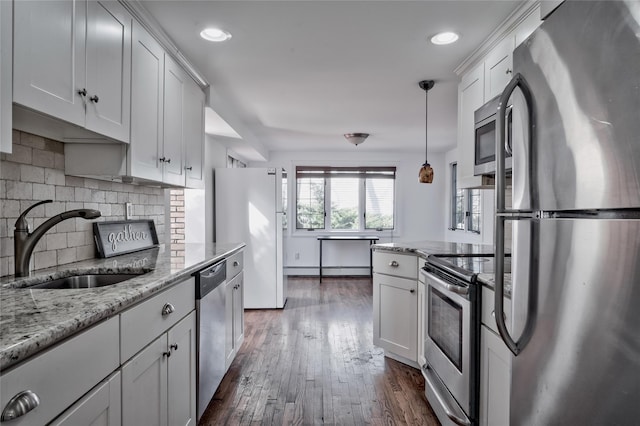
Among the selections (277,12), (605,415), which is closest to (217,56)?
(277,12)

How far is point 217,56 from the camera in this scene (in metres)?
2.59

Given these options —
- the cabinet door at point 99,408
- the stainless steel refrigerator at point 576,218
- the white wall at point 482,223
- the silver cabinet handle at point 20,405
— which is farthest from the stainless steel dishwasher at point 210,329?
the white wall at point 482,223

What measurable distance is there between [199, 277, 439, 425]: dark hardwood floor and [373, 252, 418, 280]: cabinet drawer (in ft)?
2.32

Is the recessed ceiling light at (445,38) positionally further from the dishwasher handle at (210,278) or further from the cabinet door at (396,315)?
the dishwasher handle at (210,278)

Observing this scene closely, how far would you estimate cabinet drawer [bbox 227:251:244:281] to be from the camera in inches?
104

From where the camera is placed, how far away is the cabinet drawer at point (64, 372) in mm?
737

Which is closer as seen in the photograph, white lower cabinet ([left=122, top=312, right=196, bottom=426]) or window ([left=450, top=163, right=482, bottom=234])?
white lower cabinet ([left=122, top=312, right=196, bottom=426])

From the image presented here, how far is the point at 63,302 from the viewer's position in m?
1.07

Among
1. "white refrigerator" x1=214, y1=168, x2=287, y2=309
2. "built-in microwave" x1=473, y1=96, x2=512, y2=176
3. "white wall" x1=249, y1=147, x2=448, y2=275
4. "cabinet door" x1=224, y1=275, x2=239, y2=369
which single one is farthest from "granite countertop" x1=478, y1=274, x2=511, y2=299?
"white wall" x1=249, y1=147, x2=448, y2=275

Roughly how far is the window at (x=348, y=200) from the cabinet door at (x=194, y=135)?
12.2ft

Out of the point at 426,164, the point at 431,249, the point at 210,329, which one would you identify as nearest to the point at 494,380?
the point at 431,249

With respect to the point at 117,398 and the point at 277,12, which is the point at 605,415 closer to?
Answer: the point at 117,398

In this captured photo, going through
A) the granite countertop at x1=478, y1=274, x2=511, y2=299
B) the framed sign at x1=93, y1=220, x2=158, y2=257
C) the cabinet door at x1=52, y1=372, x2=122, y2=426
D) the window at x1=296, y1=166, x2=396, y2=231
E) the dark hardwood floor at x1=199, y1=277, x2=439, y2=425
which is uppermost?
the window at x1=296, y1=166, x2=396, y2=231

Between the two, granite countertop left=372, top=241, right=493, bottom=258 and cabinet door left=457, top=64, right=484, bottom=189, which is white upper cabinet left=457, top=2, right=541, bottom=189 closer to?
cabinet door left=457, top=64, right=484, bottom=189
